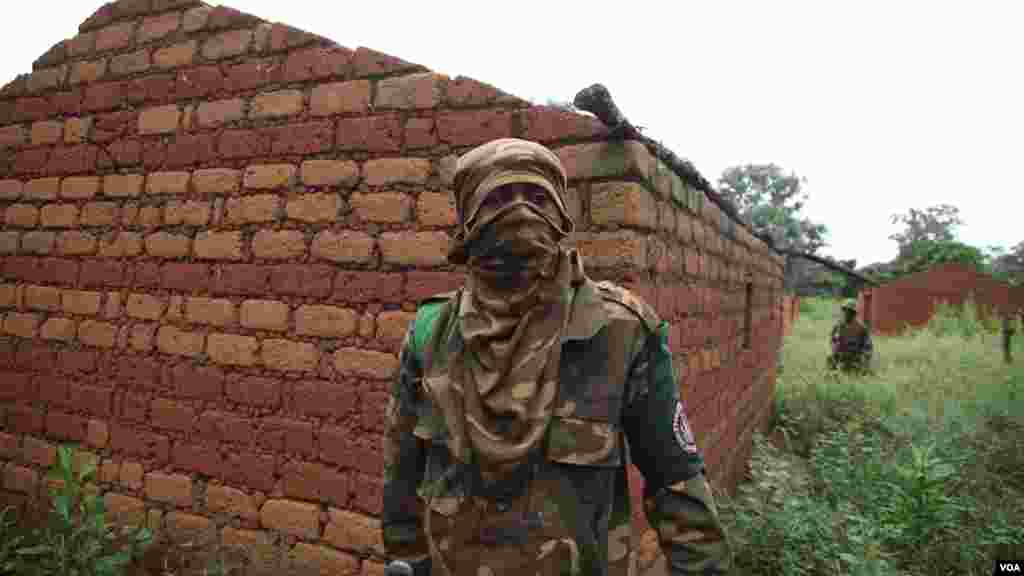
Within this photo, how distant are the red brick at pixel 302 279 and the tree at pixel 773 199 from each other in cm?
4661

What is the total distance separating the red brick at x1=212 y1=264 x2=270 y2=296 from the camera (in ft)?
10.8

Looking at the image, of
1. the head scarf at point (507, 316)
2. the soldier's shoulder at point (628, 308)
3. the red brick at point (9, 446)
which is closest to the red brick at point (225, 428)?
the red brick at point (9, 446)

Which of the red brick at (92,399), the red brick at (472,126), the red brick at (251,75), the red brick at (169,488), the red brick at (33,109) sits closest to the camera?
the red brick at (472,126)

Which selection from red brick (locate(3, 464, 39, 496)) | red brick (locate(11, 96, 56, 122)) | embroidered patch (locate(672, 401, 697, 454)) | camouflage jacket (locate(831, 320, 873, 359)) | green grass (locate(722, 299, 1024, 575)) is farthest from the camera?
camouflage jacket (locate(831, 320, 873, 359))

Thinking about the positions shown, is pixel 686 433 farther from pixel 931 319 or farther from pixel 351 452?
pixel 931 319

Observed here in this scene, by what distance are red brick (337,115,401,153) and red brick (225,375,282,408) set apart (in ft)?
3.82

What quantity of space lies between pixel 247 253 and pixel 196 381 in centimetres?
72

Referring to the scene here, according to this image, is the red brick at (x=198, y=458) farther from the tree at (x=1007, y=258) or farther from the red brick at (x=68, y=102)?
the tree at (x=1007, y=258)

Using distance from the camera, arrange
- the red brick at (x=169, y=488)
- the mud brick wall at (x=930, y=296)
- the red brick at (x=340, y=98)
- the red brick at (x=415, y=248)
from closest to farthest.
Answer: the red brick at (x=415, y=248)
the red brick at (x=340, y=98)
the red brick at (x=169, y=488)
the mud brick wall at (x=930, y=296)

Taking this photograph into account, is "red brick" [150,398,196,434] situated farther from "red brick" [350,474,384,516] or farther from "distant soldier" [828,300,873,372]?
"distant soldier" [828,300,873,372]

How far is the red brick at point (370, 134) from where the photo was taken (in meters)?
2.99

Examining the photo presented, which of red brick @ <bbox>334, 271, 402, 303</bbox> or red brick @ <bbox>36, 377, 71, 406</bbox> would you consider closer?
red brick @ <bbox>334, 271, 402, 303</bbox>

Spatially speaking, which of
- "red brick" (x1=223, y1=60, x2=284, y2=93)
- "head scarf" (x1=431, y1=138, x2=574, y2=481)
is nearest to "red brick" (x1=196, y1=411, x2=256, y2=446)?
"red brick" (x1=223, y1=60, x2=284, y2=93)

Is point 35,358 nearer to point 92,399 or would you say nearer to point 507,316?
point 92,399
